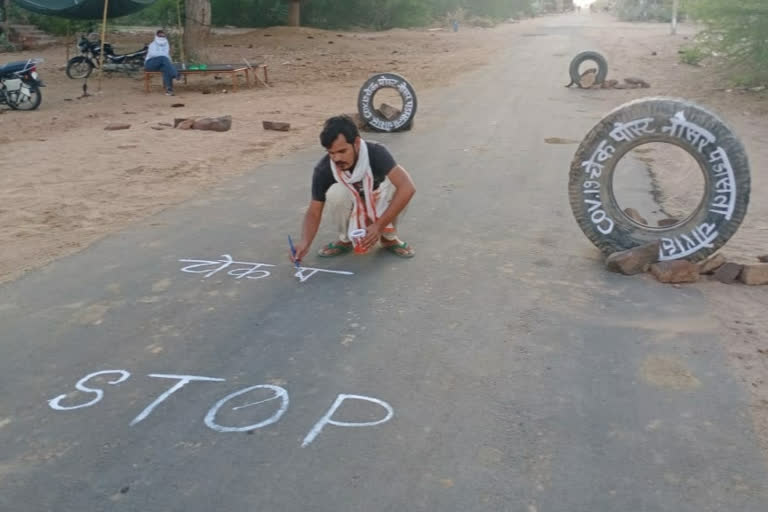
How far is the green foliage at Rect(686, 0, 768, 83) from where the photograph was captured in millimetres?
14773

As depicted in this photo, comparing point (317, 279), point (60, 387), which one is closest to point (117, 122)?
point (317, 279)

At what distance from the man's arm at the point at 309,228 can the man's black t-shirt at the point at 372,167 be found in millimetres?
67

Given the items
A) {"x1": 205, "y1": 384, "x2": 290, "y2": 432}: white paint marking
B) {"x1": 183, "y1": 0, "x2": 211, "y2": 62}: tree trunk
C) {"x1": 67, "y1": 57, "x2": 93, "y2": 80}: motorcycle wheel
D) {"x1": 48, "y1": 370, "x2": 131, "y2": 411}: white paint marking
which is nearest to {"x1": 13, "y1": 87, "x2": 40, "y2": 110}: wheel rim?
→ {"x1": 67, "y1": 57, "x2": 93, "y2": 80}: motorcycle wheel

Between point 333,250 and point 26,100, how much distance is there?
36.5 feet

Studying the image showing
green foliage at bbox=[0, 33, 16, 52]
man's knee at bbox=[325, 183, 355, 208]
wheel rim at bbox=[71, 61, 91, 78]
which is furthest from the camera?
green foliage at bbox=[0, 33, 16, 52]

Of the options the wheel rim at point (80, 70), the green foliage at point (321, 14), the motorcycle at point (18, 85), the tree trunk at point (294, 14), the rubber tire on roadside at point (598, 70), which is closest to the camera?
the motorcycle at point (18, 85)

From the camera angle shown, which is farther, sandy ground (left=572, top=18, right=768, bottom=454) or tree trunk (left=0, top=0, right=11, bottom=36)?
tree trunk (left=0, top=0, right=11, bottom=36)

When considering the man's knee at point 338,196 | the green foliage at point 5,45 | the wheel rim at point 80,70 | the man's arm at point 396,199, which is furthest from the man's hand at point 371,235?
the green foliage at point 5,45

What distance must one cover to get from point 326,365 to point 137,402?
978mm

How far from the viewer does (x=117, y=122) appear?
12.8 m

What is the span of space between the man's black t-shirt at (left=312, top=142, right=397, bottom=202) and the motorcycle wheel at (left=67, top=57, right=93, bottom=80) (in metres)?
15.2

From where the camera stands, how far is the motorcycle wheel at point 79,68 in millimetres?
18641

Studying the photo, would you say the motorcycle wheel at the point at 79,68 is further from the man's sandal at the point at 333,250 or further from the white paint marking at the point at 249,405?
the white paint marking at the point at 249,405

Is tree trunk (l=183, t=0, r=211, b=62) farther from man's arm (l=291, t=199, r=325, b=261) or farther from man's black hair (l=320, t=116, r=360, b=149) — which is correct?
man's black hair (l=320, t=116, r=360, b=149)
